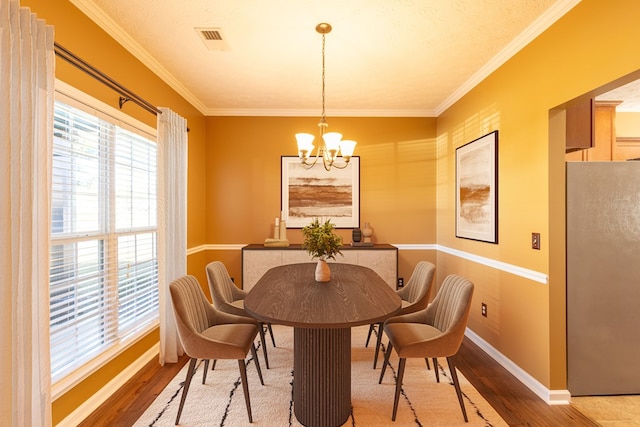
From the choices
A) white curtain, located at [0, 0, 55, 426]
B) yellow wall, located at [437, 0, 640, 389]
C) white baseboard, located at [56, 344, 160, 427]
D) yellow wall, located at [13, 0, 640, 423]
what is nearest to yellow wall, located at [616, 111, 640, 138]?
yellow wall, located at [13, 0, 640, 423]

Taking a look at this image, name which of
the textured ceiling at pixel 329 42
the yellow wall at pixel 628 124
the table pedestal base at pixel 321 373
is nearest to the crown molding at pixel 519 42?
the textured ceiling at pixel 329 42

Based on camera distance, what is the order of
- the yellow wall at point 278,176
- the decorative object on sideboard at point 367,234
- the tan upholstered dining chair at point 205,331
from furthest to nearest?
the yellow wall at point 278,176 < the decorative object on sideboard at point 367,234 < the tan upholstered dining chair at point 205,331

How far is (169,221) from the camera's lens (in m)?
2.82

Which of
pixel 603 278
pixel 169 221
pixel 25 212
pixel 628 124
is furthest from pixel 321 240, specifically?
pixel 628 124

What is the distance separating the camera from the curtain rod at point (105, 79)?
1756mm

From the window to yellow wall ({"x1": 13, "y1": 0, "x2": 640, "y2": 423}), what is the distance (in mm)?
222

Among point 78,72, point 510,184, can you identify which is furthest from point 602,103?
point 78,72

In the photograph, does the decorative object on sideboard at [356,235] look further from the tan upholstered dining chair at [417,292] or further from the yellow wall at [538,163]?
the yellow wall at [538,163]

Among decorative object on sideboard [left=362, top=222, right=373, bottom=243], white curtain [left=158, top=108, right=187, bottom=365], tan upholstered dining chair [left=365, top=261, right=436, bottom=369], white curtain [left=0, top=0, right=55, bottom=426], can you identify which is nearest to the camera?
white curtain [left=0, top=0, right=55, bottom=426]

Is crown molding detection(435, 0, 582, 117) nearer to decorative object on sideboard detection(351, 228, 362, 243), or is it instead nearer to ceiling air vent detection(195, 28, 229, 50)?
decorative object on sideboard detection(351, 228, 362, 243)

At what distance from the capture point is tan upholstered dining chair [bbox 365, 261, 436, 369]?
2.58 m

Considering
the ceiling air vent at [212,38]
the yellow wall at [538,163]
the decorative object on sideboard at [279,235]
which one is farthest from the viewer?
the decorative object on sideboard at [279,235]

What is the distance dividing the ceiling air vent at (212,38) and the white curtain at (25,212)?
1.02 metres

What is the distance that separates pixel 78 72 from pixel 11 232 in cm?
114
